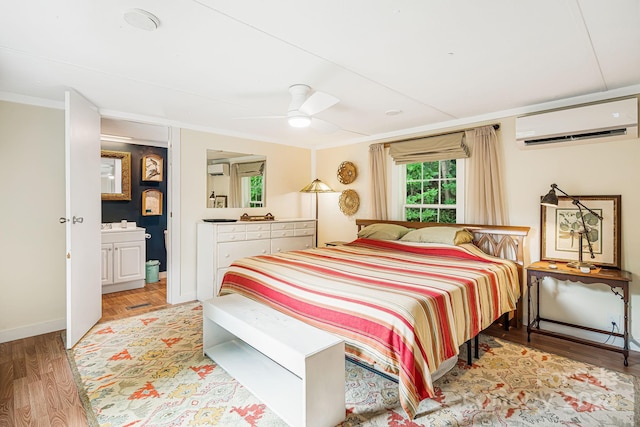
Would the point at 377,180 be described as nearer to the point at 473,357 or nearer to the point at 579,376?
the point at 473,357

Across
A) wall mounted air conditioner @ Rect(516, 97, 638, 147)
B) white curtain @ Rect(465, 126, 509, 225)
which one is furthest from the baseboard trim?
wall mounted air conditioner @ Rect(516, 97, 638, 147)

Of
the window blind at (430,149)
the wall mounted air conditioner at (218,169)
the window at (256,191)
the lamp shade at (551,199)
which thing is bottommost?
the lamp shade at (551,199)

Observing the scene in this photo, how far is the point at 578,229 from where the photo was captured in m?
3.23

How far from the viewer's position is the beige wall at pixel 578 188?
297 centimetres

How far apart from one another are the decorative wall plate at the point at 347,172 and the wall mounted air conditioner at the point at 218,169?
1.79 metres

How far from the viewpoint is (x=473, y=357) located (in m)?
2.79

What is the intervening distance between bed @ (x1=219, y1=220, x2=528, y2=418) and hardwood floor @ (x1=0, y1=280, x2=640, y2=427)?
1.87 feet

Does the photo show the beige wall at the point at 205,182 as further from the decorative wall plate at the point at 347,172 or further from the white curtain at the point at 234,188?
the decorative wall plate at the point at 347,172

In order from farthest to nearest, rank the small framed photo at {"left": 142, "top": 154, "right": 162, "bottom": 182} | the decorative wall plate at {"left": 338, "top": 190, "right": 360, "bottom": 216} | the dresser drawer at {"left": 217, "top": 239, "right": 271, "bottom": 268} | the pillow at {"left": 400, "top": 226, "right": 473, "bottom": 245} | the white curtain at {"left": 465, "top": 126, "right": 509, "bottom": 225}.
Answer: the small framed photo at {"left": 142, "top": 154, "right": 162, "bottom": 182} → the decorative wall plate at {"left": 338, "top": 190, "right": 360, "bottom": 216} → the dresser drawer at {"left": 217, "top": 239, "right": 271, "bottom": 268} → the white curtain at {"left": 465, "top": 126, "right": 509, "bottom": 225} → the pillow at {"left": 400, "top": 226, "right": 473, "bottom": 245}

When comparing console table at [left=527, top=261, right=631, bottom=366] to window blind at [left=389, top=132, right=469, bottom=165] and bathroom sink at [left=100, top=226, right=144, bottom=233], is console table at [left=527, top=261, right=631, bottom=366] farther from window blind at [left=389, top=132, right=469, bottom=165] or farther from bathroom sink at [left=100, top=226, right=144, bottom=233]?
bathroom sink at [left=100, top=226, right=144, bottom=233]

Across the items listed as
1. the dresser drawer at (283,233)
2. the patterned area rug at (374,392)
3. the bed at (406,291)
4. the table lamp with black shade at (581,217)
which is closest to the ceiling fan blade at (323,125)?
the bed at (406,291)

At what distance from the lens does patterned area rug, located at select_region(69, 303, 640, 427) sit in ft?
6.51

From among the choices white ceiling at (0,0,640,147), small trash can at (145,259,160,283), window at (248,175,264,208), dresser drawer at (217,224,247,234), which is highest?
white ceiling at (0,0,640,147)

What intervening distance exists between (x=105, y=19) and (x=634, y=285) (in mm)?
4597
